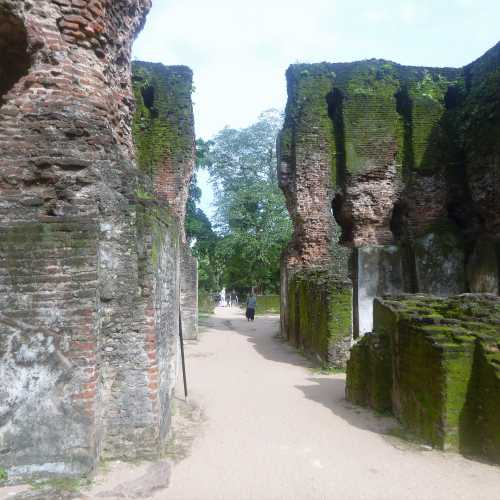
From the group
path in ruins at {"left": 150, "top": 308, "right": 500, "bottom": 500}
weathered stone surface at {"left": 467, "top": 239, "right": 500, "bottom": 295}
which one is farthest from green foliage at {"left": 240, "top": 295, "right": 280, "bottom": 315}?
path in ruins at {"left": 150, "top": 308, "right": 500, "bottom": 500}

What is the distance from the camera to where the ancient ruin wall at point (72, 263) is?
3.90 metres

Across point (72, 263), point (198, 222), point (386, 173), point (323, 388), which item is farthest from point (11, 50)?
point (198, 222)

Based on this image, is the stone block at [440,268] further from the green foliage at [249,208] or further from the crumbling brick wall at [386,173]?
the green foliage at [249,208]

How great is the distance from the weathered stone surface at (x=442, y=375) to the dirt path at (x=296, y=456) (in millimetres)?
280

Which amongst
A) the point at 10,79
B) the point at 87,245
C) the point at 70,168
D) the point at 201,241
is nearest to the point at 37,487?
the point at 87,245

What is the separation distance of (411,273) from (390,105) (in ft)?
18.5

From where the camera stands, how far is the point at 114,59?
5.39 m

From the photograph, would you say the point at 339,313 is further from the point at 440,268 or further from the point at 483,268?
the point at 483,268

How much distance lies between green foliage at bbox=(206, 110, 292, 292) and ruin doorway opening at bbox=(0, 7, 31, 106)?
72.1ft

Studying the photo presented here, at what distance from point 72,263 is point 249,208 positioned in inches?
1079

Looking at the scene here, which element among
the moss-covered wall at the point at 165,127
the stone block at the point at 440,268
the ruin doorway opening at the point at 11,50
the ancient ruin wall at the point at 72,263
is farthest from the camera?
the moss-covered wall at the point at 165,127

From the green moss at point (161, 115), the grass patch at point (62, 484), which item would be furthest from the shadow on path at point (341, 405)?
the green moss at point (161, 115)

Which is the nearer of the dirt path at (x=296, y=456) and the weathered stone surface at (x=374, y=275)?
the dirt path at (x=296, y=456)

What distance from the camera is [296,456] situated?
4820 millimetres
